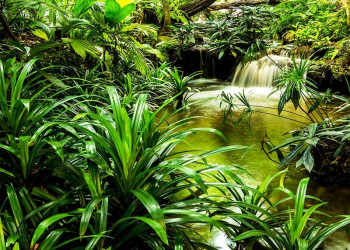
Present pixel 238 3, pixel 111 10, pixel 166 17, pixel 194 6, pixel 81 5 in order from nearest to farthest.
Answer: pixel 81 5 < pixel 111 10 < pixel 166 17 < pixel 194 6 < pixel 238 3

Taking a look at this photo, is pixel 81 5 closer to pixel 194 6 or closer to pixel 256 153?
pixel 256 153

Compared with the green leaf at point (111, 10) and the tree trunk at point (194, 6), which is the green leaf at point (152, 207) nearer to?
the green leaf at point (111, 10)

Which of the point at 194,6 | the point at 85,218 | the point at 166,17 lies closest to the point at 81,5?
the point at 85,218

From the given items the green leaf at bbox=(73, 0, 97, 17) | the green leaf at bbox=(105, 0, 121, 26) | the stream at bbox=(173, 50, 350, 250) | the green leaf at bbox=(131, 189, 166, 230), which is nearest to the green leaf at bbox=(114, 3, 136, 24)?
the green leaf at bbox=(105, 0, 121, 26)

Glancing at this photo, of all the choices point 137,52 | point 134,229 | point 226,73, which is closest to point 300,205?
point 134,229

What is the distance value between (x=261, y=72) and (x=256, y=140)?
4127 millimetres

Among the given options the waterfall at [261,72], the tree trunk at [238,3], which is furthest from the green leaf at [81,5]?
the tree trunk at [238,3]

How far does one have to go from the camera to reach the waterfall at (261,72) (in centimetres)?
687

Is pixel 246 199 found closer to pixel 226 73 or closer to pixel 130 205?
pixel 130 205

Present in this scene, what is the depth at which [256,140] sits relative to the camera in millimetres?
3455

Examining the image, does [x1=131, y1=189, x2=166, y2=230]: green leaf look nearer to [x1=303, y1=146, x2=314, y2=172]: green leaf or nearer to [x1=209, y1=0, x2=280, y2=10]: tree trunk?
[x1=303, y1=146, x2=314, y2=172]: green leaf

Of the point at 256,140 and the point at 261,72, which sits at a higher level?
the point at 261,72

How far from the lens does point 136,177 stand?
4.67ft

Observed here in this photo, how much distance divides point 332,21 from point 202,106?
11.3 feet
